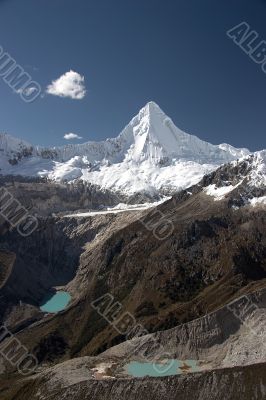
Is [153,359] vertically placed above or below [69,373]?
below

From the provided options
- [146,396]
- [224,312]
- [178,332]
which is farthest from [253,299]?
[146,396]

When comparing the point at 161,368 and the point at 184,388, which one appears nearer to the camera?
the point at 184,388

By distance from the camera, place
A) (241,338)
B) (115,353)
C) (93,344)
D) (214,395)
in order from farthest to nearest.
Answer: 1. (93,344)
2. (115,353)
3. (241,338)
4. (214,395)

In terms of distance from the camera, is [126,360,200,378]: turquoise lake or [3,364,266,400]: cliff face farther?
[126,360,200,378]: turquoise lake

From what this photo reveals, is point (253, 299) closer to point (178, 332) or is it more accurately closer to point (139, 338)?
point (178, 332)

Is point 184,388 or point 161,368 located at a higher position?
point 161,368

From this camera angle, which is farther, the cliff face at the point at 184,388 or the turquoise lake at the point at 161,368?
the turquoise lake at the point at 161,368

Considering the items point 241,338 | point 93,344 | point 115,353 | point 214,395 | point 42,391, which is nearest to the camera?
point 214,395

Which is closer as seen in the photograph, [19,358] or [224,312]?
[224,312]
